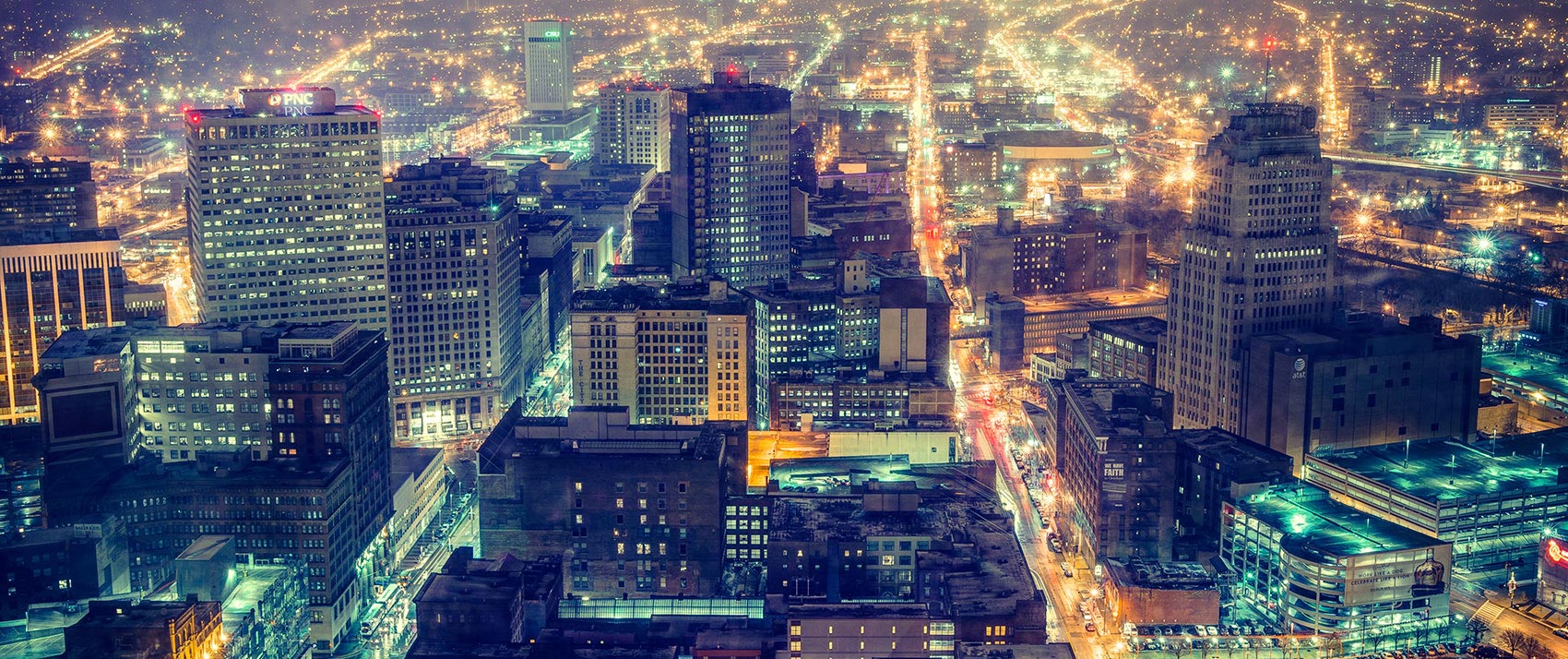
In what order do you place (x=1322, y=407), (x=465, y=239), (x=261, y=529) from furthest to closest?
(x=465, y=239), (x=1322, y=407), (x=261, y=529)

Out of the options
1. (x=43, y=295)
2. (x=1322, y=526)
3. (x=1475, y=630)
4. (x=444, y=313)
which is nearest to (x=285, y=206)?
(x=444, y=313)

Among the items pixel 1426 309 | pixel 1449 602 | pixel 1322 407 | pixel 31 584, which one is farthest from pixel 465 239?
pixel 1426 309

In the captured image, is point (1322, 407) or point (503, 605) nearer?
point (503, 605)

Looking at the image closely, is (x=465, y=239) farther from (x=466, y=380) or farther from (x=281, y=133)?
(x=281, y=133)

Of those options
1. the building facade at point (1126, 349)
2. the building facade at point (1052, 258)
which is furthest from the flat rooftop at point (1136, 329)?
the building facade at point (1052, 258)

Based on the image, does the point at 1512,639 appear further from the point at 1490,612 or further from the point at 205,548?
the point at 205,548

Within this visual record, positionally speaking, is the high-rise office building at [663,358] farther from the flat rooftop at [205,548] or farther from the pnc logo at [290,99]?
the flat rooftop at [205,548]

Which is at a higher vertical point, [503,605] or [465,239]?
[465,239]

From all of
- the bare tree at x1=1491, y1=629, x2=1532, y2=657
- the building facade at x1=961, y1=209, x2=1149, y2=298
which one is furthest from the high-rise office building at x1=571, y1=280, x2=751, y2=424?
the bare tree at x1=1491, y1=629, x2=1532, y2=657
